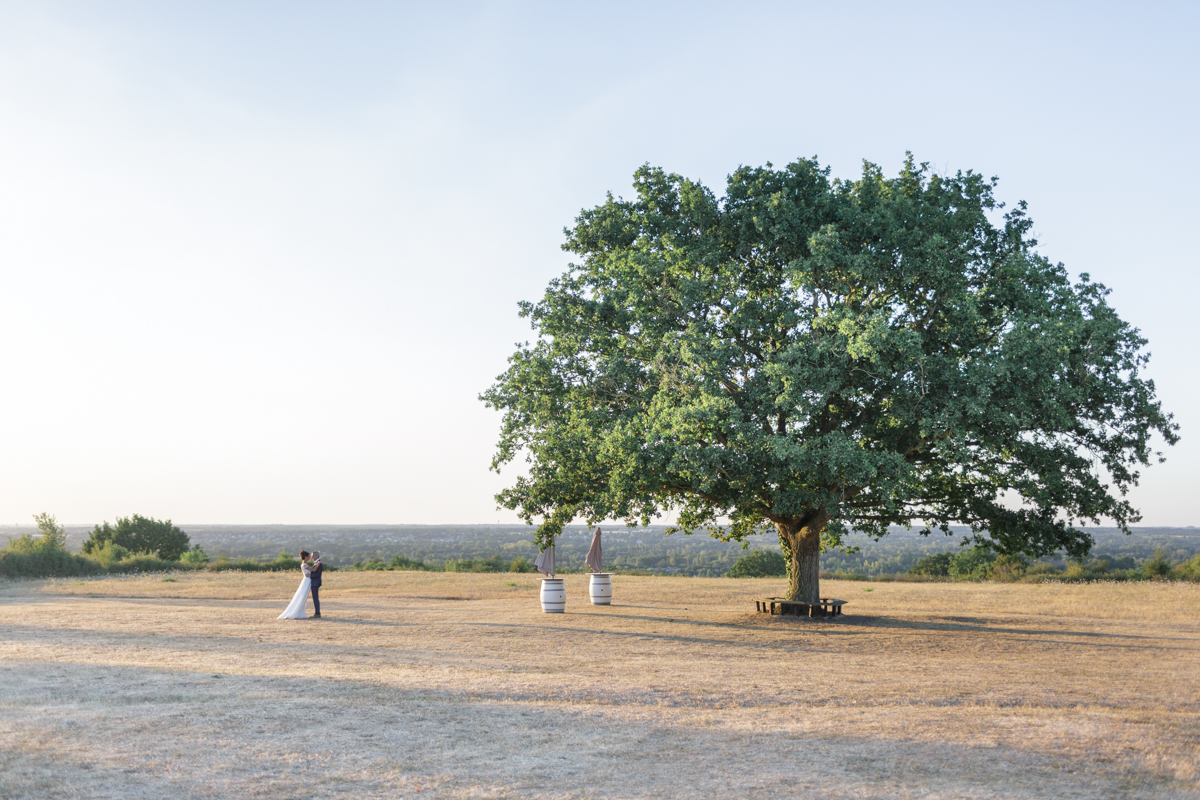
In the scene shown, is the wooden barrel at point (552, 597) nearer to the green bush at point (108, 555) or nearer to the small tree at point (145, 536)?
the green bush at point (108, 555)

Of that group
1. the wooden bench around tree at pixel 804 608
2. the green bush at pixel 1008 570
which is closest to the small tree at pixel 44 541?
the wooden bench around tree at pixel 804 608

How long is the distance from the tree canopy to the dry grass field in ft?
10.4

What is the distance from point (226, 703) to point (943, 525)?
18.4 meters

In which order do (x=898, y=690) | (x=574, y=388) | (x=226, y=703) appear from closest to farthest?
(x=226, y=703) → (x=898, y=690) → (x=574, y=388)

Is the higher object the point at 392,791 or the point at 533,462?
the point at 533,462

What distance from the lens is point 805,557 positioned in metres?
23.1

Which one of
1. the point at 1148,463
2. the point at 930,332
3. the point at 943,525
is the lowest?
the point at 943,525

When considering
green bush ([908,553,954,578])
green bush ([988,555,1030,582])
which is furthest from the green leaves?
green bush ([908,553,954,578])

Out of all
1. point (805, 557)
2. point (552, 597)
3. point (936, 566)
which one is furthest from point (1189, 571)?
point (552, 597)

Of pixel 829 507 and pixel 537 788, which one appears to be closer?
pixel 537 788

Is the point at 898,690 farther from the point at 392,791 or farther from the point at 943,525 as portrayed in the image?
the point at 943,525

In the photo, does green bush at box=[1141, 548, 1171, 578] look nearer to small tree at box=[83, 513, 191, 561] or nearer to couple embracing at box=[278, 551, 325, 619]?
couple embracing at box=[278, 551, 325, 619]

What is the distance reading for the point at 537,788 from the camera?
6.78 m

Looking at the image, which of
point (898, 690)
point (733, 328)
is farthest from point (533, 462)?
point (898, 690)
